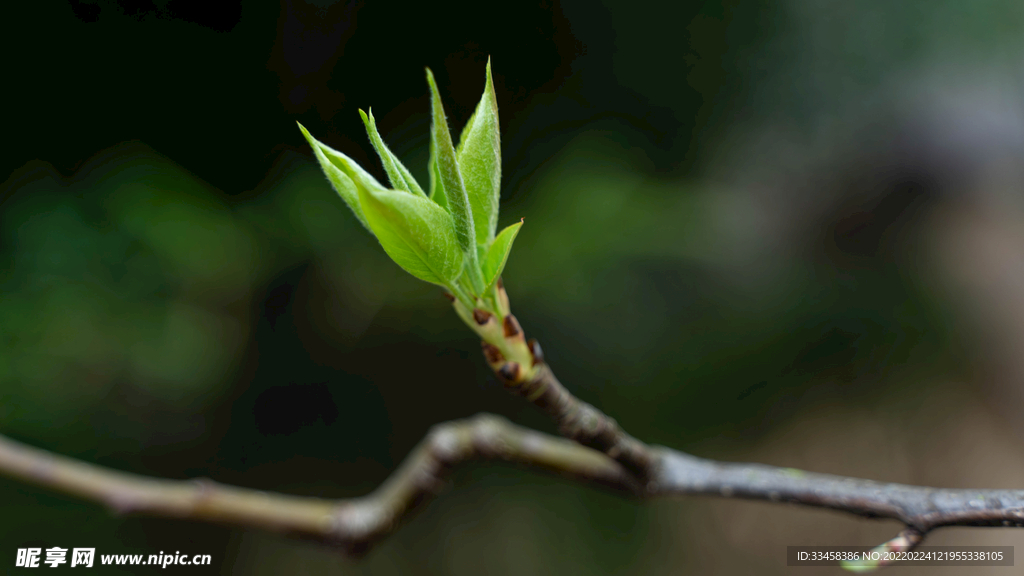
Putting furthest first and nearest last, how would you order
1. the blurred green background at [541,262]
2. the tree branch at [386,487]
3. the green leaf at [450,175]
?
the blurred green background at [541,262], the tree branch at [386,487], the green leaf at [450,175]

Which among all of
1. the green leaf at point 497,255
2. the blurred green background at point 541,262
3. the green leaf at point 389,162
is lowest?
the blurred green background at point 541,262

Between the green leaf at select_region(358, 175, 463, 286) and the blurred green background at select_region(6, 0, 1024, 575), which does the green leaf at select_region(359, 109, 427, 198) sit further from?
the blurred green background at select_region(6, 0, 1024, 575)

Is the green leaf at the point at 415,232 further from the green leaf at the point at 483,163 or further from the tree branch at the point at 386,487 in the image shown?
the tree branch at the point at 386,487

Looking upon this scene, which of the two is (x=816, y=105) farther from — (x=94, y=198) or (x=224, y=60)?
(x=94, y=198)

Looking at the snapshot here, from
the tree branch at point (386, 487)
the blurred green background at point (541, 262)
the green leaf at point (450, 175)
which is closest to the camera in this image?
the green leaf at point (450, 175)

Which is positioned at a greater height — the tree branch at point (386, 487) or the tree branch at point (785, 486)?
the tree branch at point (785, 486)

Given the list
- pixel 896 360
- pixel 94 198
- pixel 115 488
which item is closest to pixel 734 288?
pixel 896 360

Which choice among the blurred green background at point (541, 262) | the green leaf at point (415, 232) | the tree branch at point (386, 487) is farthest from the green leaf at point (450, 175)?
the blurred green background at point (541, 262)

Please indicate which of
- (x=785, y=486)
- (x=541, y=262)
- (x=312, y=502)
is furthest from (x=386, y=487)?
(x=541, y=262)
